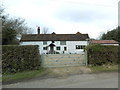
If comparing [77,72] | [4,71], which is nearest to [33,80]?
[4,71]

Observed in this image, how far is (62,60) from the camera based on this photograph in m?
13.8

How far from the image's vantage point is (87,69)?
1283cm

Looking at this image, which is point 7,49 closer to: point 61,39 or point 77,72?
point 77,72

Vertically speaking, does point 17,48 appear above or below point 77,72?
above

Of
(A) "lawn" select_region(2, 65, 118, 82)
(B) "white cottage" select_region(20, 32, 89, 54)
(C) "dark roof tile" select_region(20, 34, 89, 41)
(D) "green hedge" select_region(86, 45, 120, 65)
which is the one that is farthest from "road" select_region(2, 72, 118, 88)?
(C) "dark roof tile" select_region(20, 34, 89, 41)

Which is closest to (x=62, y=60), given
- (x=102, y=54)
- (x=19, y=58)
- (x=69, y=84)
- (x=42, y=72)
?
(x=42, y=72)

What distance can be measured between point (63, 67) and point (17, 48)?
3926 millimetres

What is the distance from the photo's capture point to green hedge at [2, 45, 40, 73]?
1127cm

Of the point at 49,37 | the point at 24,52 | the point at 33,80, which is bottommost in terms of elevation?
the point at 33,80

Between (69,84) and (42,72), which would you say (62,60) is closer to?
(42,72)

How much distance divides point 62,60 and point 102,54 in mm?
3443

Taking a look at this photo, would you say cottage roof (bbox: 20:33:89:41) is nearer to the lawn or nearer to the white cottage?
the white cottage

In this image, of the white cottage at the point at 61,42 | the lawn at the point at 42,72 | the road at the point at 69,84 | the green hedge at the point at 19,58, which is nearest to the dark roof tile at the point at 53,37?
the white cottage at the point at 61,42

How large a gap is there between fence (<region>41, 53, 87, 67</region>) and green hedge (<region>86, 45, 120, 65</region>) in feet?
1.96
